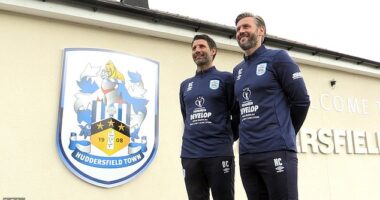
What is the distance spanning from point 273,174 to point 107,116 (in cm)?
271

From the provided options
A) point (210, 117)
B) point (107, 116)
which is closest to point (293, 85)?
point (210, 117)

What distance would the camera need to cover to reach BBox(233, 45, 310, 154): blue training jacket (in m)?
2.17

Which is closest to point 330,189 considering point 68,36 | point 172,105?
point 172,105

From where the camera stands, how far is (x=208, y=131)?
8.76 ft

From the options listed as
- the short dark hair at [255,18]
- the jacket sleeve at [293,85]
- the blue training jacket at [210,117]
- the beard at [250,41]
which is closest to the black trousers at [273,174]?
the jacket sleeve at [293,85]

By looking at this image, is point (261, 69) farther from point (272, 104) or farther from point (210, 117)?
point (210, 117)

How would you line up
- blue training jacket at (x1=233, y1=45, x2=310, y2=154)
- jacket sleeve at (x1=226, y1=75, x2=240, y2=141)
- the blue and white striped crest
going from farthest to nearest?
jacket sleeve at (x1=226, y1=75, x2=240, y2=141), the blue and white striped crest, blue training jacket at (x1=233, y1=45, x2=310, y2=154)

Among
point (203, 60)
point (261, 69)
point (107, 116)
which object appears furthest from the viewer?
point (107, 116)

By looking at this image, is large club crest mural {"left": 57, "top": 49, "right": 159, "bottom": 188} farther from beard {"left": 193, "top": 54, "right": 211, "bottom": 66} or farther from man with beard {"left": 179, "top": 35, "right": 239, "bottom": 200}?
beard {"left": 193, "top": 54, "right": 211, "bottom": 66}

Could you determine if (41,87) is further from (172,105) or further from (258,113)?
(258,113)

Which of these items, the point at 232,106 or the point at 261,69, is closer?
the point at 261,69

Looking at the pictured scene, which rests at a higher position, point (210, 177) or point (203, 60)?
point (203, 60)

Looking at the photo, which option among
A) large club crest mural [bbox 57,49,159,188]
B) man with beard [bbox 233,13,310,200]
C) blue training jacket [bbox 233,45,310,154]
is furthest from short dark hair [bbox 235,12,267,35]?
large club crest mural [bbox 57,49,159,188]

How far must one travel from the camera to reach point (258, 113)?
227 cm
